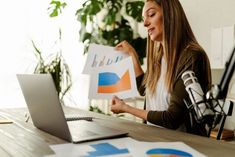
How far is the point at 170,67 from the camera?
1.47 meters

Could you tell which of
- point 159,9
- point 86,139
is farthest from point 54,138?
point 159,9

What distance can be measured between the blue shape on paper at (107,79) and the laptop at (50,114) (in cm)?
24

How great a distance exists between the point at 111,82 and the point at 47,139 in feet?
1.62

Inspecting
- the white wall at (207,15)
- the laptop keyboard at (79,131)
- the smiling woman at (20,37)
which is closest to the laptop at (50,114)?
the laptop keyboard at (79,131)

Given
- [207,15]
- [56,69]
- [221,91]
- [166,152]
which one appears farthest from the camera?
[56,69]

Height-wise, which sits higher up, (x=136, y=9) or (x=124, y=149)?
(x=136, y=9)

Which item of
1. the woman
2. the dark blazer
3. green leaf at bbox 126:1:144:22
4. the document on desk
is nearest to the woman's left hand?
Result: the woman

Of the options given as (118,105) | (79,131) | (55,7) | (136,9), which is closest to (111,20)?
(136,9)

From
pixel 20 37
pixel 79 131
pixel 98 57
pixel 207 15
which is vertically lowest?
pixel 79 131

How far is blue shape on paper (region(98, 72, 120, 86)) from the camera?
1.45 m

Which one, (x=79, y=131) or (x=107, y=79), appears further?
(x=107, y=79)

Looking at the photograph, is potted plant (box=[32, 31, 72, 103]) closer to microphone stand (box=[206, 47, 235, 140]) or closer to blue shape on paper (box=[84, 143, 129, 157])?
blue shape on paper (box=[84, 143, 129, 157])

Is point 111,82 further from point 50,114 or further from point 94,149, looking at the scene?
point 94,149

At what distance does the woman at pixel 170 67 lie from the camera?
1.37 metres
